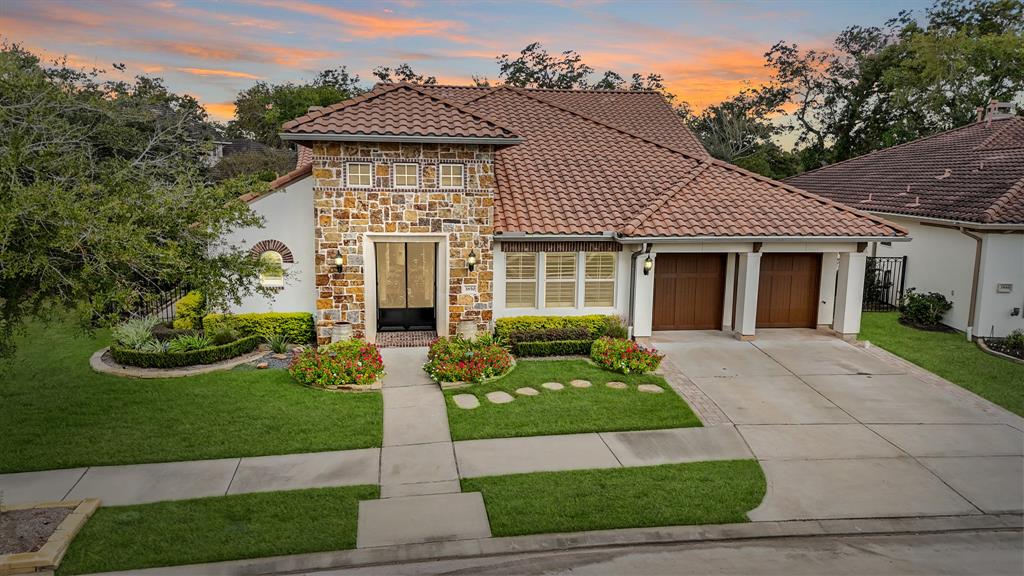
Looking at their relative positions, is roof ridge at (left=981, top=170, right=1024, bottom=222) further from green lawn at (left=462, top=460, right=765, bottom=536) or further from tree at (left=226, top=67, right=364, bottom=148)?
tree at (left=226, top=67, right=364, bottom=148)

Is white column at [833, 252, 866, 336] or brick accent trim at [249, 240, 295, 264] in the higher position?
brick accent trim at [249, 240, 295, 264]

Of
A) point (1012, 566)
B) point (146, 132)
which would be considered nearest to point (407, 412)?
point (1012, 566)

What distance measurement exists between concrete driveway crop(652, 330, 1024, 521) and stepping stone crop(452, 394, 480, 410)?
14.5 feet

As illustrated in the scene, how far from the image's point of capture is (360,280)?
1570 cm

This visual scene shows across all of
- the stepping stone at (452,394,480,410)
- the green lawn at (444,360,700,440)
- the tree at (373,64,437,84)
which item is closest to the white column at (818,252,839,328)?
the green lawn at (444,360,700,440)

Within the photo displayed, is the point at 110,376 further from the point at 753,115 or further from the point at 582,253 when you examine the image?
the point at 753,115

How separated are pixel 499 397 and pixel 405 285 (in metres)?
5.98

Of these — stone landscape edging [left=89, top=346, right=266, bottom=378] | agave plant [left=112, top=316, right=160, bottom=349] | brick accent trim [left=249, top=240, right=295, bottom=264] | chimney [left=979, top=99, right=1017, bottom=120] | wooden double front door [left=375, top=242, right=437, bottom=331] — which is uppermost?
chimney [left=979, top=99, right=1017, bottom=120]

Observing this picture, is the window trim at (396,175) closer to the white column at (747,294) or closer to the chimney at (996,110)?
the white column at (747,294)

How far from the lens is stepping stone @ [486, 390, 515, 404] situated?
12.8 metres

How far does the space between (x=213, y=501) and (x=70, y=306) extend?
10.1ft

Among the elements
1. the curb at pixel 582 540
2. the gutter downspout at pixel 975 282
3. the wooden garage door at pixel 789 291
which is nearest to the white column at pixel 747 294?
the wooden garage door at pixel 789 291

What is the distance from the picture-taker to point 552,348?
15.5 m

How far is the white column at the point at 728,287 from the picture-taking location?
1758 centimetres
